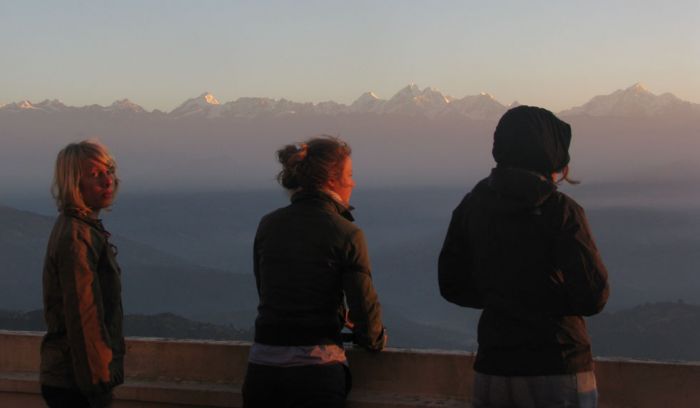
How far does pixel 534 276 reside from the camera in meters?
2.98

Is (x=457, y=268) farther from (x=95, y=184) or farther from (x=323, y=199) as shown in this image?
(x=95, y=184)

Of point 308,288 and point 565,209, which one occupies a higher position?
point 565,209

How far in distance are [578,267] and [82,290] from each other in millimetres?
1785

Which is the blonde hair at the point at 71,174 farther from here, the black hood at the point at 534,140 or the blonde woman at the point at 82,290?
the black hood at the point at 534,140

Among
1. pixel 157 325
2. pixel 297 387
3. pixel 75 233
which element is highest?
pixel 75 233

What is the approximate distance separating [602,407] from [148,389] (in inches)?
93.5

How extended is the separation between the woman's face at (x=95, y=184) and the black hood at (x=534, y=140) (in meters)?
1.53

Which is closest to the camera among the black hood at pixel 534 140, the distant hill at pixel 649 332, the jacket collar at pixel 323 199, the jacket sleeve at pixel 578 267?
the jacket sleeve at pixel 578 267

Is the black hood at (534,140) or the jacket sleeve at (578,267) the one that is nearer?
the jacket sleeve at (578,267)

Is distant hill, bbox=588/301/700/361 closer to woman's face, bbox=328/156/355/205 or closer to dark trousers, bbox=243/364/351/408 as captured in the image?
woman's face, bbox=328/156/355/205

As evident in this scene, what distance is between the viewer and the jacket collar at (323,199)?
3.54 metres

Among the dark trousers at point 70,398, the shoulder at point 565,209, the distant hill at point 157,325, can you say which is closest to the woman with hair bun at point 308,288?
the dark trousers at point 70,398

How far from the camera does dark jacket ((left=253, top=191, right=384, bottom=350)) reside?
3.45 m

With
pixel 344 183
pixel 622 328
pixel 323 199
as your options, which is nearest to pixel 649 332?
pixel 622 328
